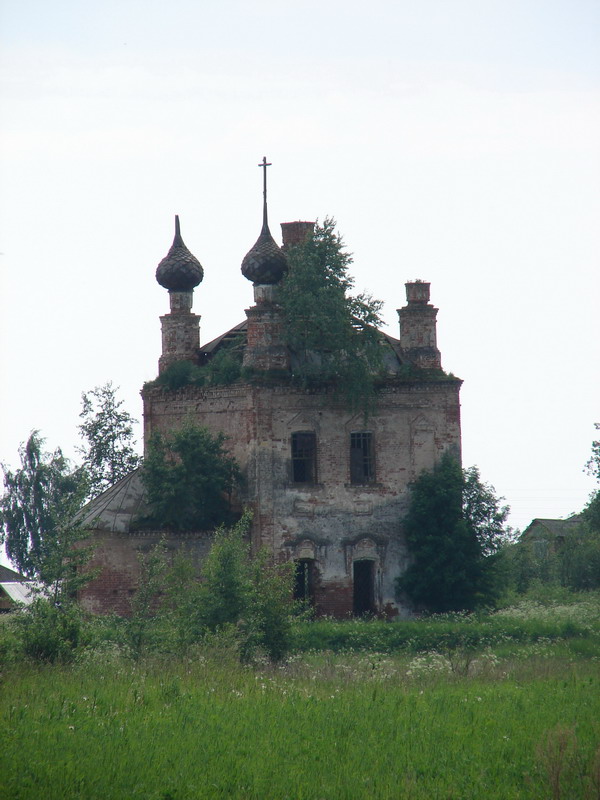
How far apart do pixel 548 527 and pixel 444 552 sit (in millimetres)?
32675

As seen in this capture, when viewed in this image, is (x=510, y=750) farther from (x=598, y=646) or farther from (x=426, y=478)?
(x=426, y=478)

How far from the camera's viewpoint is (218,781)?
1220 cm

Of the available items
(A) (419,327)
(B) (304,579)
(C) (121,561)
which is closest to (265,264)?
(A) (419,327)

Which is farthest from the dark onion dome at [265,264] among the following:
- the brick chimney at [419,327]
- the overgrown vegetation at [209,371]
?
the brick chimney at [419,327]

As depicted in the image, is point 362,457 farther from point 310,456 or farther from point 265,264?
point 265,264

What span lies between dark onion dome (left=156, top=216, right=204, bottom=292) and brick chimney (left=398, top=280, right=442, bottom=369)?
506 centimetres

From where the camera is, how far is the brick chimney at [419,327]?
2905 centimetres

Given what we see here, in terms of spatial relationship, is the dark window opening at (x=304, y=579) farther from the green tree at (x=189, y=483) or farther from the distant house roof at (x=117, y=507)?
the distant house roof at (x=117, y=507)

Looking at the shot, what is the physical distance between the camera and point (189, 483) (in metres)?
26.9

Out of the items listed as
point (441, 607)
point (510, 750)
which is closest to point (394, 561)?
point (441, 607)

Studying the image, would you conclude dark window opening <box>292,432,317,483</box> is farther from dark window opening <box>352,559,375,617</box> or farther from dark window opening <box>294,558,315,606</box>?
dark window opening <box>352,559,375,617</box>

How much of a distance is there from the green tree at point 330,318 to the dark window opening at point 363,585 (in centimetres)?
369

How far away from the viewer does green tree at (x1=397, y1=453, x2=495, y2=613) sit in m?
27.3

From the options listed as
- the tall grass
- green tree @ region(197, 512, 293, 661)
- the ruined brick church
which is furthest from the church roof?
the tall grass
